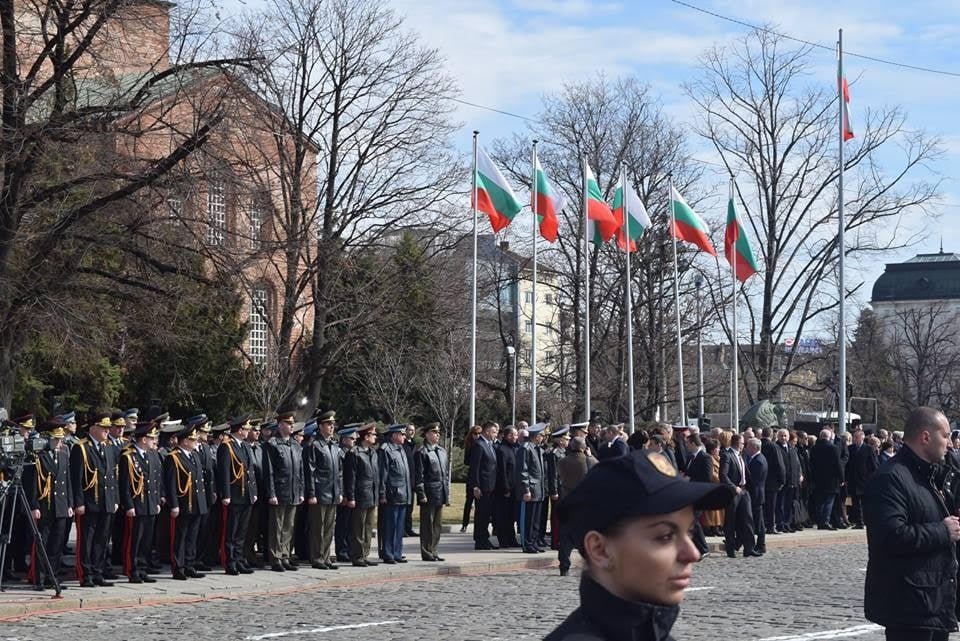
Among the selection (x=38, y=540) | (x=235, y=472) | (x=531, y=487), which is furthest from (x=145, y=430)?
(x=531, y=487)

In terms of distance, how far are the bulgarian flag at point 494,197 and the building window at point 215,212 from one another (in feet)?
21.5

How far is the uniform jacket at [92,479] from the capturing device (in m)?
16.5

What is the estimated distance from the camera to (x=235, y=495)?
60.2 ft

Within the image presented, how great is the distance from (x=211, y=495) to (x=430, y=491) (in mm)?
3363

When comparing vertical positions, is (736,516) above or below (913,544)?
below

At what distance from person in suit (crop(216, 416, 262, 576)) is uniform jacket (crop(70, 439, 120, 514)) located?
176 centimetres

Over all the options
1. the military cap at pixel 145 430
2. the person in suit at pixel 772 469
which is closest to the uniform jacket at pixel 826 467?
the person in suit at pixel 772 469

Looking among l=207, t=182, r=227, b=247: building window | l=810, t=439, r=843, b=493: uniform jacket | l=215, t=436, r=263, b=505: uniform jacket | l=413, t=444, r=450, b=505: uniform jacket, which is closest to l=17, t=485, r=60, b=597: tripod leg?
l=215, t=436, r=263, b=505: uniform jacket

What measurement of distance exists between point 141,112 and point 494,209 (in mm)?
9489

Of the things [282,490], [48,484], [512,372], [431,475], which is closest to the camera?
[48,484]

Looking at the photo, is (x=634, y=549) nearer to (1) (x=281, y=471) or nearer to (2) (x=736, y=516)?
(1) (x=281, y=471)

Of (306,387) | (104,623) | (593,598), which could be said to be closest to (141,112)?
(104,623)

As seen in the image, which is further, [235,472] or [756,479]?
[756,479]

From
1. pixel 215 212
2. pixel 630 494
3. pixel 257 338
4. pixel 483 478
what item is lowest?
pixel 483 478
